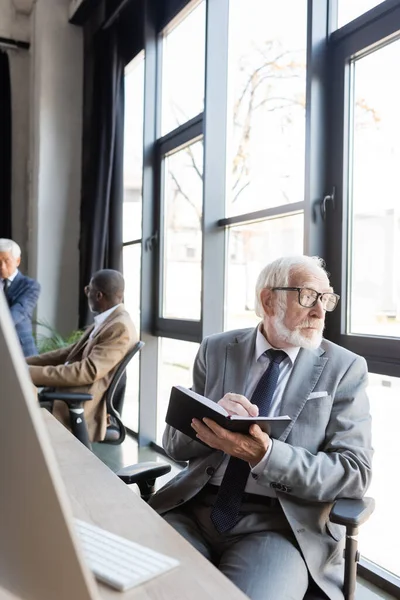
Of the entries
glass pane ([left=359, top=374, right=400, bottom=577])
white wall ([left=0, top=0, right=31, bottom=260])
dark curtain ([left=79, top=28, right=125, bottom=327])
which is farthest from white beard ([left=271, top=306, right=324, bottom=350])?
white wall ([left=0, top=0, right=31, bottom=260])

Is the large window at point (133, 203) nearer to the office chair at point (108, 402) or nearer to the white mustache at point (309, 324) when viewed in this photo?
the office chair at point (108, 402)

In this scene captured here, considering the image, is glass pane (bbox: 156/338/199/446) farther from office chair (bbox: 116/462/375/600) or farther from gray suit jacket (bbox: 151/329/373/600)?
office chair (bbox: 116/462/375/600)

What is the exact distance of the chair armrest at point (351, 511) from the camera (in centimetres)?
130

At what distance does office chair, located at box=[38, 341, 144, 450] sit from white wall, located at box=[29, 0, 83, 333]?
260 centimetres

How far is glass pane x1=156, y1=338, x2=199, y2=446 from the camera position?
161 inches

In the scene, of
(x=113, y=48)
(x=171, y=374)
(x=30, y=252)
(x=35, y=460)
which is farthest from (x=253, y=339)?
(x=30, y=252)

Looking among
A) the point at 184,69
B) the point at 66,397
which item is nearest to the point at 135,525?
the point at 66,397

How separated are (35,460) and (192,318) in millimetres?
3615

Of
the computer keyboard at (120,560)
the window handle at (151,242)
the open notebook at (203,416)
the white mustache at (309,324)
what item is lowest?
the computer keyboard at (120,560)

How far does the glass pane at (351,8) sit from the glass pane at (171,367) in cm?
221

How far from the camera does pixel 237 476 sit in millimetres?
1603

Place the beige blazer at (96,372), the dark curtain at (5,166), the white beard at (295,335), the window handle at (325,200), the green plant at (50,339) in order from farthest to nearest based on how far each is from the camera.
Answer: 1. the dark curtain at (5,166)
2. the green plant at (50,339)
3. the beige blazer at (96,372)
4. the window handle at (325,200)
5. the white beard at (295,335)

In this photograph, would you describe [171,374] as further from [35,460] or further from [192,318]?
[35,460]

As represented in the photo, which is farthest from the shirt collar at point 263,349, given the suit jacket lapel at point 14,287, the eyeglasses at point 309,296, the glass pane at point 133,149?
the glass pane at point 133,149
